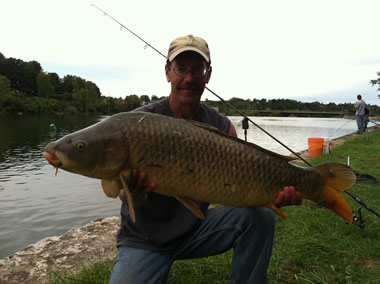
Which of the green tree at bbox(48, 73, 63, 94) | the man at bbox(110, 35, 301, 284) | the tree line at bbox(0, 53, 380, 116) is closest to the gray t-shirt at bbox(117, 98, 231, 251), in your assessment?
the man at bbox(110, 35, 301, 284)

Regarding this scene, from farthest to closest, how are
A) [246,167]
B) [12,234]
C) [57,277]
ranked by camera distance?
1. [12,234]
2. [57,277]
3. [246,167]

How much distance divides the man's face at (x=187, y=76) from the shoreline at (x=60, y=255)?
1.77m

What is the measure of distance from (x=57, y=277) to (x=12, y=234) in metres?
3.65

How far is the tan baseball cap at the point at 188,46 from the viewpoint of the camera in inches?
90.9

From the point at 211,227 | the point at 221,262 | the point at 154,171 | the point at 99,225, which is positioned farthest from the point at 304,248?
the point at 99,225

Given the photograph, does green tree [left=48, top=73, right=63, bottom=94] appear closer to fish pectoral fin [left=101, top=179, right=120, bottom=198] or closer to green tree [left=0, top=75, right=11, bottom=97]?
green tree [left=0, top=75, right=11, bottom=97]

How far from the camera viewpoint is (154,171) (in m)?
1.69

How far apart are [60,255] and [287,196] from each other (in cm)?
239

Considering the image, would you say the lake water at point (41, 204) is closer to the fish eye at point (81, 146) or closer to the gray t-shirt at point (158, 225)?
the gray t-shirt at point (158, 225)

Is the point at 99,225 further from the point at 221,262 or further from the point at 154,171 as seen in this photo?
the point at 154,171

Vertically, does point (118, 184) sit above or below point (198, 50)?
below

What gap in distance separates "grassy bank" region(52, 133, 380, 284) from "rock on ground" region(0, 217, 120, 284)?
307 millimetres

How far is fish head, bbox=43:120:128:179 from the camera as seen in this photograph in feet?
5.19

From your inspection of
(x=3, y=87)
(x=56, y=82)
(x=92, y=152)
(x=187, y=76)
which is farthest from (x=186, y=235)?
(x=56, y=82)
